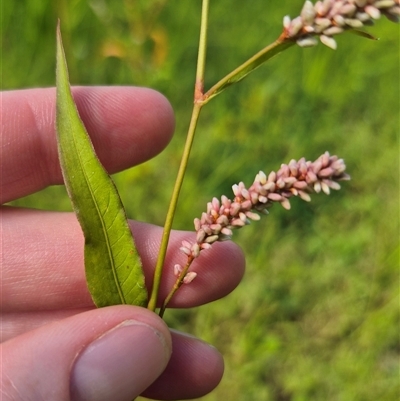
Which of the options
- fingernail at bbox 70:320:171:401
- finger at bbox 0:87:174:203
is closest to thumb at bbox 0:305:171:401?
fingernail at bbox 70:320:171:401

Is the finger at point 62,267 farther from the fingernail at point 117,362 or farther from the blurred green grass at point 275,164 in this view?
the blurred green grass at point 275,164

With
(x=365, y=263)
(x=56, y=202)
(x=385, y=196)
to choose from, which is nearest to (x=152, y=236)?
(x=56, y=202)

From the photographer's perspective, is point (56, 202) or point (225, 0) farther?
point (225, 0)

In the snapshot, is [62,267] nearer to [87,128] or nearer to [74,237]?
[74,237]

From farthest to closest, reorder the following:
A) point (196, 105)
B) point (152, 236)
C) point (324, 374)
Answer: point (324, 374) → point (152, 236) → point (196, 105)

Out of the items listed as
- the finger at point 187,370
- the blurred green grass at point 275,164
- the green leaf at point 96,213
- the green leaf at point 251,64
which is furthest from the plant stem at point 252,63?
the blurred green grass at point 275,164

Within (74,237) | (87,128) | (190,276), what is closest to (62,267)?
(74,237)

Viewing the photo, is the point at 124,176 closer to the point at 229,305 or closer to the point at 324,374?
the point at 229,305
